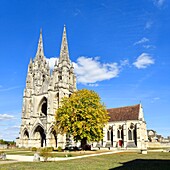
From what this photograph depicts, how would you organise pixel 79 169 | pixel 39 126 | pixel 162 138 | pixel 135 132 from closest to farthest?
pixel 79 169, pixel 135 132, pixel 39 126, pixel 162 138

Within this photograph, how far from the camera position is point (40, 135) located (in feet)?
205

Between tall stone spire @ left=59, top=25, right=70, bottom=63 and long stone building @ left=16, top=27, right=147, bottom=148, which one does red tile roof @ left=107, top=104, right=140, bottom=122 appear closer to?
long stone building @ left=16, top=27, right=147, bottom=148

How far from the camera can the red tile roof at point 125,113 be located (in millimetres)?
57281

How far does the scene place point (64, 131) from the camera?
39781 mm

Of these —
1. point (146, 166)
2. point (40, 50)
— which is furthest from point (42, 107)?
point (146, 166)

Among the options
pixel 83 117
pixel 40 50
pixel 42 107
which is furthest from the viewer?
pixel 40 50

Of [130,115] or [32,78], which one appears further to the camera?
[32,78]

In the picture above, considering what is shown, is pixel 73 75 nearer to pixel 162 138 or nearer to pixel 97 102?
pixel 97 102

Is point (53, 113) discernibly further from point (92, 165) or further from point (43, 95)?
point (92, 165)

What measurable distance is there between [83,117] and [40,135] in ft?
92.9

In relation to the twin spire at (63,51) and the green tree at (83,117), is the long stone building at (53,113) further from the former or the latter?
the green tree at (83,117)

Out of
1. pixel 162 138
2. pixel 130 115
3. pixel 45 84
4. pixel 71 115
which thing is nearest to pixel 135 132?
pixel 130 115

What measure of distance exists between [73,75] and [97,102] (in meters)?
27.5

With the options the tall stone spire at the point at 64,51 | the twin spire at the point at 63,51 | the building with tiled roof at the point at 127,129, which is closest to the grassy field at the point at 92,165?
the building with tiled roof at the point at 127,129
